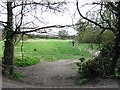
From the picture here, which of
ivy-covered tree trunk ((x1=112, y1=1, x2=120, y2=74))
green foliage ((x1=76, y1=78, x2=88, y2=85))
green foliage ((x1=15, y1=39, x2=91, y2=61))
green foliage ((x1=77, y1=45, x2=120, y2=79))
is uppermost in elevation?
ivy-covered tree trunk ((x1=112, y1=1, x2=120, y2=74))

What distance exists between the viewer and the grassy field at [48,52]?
23784 mm

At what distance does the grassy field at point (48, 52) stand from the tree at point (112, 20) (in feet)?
23.8

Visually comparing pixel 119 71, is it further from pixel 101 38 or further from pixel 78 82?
pixel 101 38

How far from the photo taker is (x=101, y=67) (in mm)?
14516

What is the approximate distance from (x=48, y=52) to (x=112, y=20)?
12.3 metres

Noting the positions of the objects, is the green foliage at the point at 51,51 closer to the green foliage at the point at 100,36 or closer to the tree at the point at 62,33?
the green foliage at the point at 100,36

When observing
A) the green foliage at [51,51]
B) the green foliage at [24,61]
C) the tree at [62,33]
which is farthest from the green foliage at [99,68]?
the green foliage at [51,51]

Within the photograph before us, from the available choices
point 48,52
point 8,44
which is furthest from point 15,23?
point 48,52

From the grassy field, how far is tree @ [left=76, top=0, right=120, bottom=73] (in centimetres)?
726

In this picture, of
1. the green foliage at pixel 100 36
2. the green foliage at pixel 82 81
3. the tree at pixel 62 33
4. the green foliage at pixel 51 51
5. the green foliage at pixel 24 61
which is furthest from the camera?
the green foliage at pixel 51 51

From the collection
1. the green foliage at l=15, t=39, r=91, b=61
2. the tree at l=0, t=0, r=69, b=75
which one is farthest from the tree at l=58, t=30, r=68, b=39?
the green foliage at l=15, t=39, r=91, b=61

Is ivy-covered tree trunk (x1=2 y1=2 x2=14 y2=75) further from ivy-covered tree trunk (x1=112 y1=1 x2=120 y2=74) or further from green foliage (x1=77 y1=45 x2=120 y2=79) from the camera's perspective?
ivy-covered tree trunk (x1=112 y1=1 x2=120 y2=74)

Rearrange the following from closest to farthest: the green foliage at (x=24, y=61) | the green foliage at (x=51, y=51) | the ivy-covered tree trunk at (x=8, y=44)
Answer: the ivy-covered tree trunk at (x=8, y=44) < the green foliage at (x=24, y=61) < the green foliage at (x=51, y=51)

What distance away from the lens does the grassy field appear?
23.8 m
